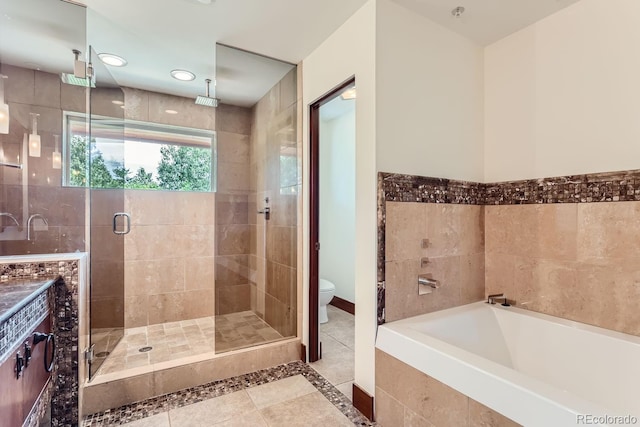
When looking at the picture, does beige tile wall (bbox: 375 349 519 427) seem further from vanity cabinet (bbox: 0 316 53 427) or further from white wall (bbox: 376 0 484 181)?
vanity cabinet (bbox: 0 316 53 427)

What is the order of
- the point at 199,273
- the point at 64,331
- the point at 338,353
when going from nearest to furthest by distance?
the point at 64,331
the point at 338,353
the point at 199,273

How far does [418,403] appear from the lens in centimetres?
152

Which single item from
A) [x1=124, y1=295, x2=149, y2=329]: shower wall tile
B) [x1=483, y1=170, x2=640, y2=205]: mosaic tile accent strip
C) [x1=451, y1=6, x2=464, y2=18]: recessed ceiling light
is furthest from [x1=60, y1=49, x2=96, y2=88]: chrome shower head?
[x1=483, y1=170, x2=640, y2=205]: mosaic tile accent strip

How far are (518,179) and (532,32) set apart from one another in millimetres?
995

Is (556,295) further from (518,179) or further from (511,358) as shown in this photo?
(518,179)

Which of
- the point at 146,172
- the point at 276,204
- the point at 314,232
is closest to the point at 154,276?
the point at 146,172

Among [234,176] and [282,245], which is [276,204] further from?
[234,176]

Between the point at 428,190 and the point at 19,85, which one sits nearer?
the point at 428,190

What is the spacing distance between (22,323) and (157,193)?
2.07 m

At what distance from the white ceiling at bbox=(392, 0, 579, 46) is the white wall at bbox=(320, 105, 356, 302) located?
1.66 metres

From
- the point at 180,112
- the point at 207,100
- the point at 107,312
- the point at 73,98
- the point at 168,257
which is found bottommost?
the point at 107,312

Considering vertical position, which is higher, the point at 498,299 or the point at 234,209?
the point at 234,209

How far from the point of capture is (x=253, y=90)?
9.52ft

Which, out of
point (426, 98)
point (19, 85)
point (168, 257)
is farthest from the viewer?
point (168, 257)
